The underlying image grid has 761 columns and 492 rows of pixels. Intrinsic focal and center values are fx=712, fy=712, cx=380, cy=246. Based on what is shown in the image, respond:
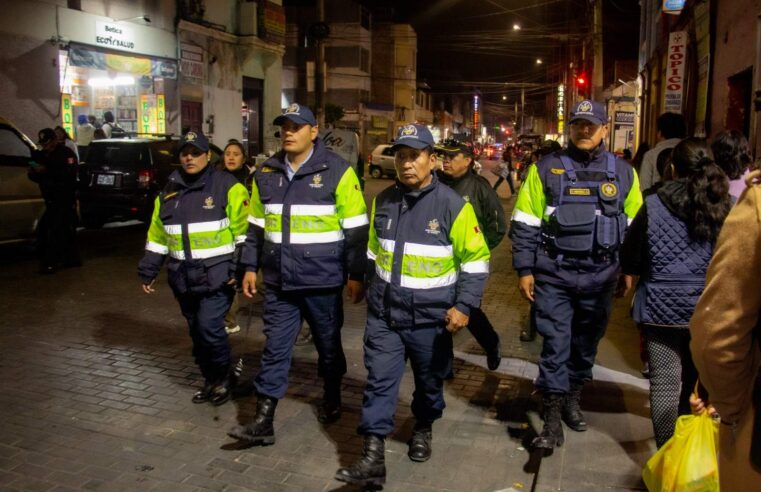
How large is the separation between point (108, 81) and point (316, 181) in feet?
63.0

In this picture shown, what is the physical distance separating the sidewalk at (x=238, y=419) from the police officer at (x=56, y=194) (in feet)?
8.25

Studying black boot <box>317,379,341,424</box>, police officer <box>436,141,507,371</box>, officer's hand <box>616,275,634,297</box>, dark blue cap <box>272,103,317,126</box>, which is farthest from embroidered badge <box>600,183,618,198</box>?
black boot <box>317,379,341,424</box>

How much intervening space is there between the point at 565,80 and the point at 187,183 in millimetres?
53653

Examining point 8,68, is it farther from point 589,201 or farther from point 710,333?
point 710,333

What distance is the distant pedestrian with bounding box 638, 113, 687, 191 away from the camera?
23.3 feet

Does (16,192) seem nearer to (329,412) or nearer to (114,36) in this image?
(329,412)

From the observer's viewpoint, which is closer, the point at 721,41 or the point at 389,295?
the point at 389,295

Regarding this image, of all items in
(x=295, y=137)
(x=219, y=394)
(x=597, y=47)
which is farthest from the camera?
(x=597, y=47)

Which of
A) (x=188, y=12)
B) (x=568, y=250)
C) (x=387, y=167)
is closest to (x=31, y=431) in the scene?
(x=568, y=250)

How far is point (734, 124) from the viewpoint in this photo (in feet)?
31.7

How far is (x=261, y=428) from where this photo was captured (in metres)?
4.45

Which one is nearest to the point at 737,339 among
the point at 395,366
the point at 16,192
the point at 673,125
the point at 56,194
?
the point at 395,366

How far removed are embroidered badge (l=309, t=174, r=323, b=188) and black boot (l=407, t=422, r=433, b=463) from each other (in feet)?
5.35

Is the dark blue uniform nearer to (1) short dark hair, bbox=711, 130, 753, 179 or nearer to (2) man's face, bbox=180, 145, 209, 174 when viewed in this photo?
(1) short dark hair, bbox=711, 130, 753, 179
